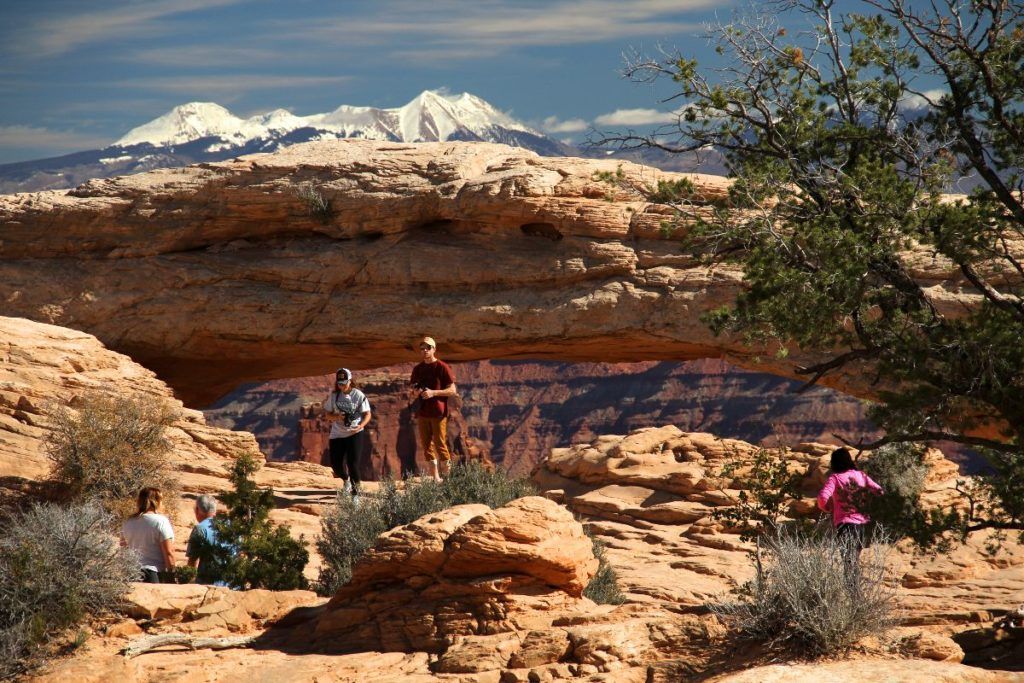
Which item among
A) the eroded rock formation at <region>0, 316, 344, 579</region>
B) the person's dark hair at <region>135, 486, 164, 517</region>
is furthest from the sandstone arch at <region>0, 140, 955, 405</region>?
the person's dark hair at <region>135, 486, 164, 517</region>

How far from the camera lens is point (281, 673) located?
9477 millimetres

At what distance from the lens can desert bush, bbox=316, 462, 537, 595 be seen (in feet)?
40.9

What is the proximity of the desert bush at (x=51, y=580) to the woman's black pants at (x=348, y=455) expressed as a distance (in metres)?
4.61

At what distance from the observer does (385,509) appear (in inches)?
513

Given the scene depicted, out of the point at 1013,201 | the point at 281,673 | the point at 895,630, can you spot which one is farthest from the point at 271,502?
the point at 1013,201

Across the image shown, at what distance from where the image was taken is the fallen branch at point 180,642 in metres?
9.81

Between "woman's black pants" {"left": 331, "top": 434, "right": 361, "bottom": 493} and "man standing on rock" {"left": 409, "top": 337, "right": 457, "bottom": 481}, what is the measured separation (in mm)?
867

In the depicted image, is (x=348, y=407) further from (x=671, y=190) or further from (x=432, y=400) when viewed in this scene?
(x=671, y=190)

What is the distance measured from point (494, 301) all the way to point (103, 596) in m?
11.8

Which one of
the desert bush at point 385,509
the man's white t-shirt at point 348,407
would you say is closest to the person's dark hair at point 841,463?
the desert bush at point 385,509

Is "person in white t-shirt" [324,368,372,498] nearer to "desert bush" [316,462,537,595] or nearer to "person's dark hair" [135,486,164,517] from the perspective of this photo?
"desert bush" [316,462,537,595]

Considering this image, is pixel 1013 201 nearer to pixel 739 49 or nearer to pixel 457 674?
pixel 739 49

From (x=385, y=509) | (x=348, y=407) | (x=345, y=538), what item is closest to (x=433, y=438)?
(x=348, y=407)

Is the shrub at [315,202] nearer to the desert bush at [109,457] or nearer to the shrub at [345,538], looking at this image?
the desert bush at [109,457]
